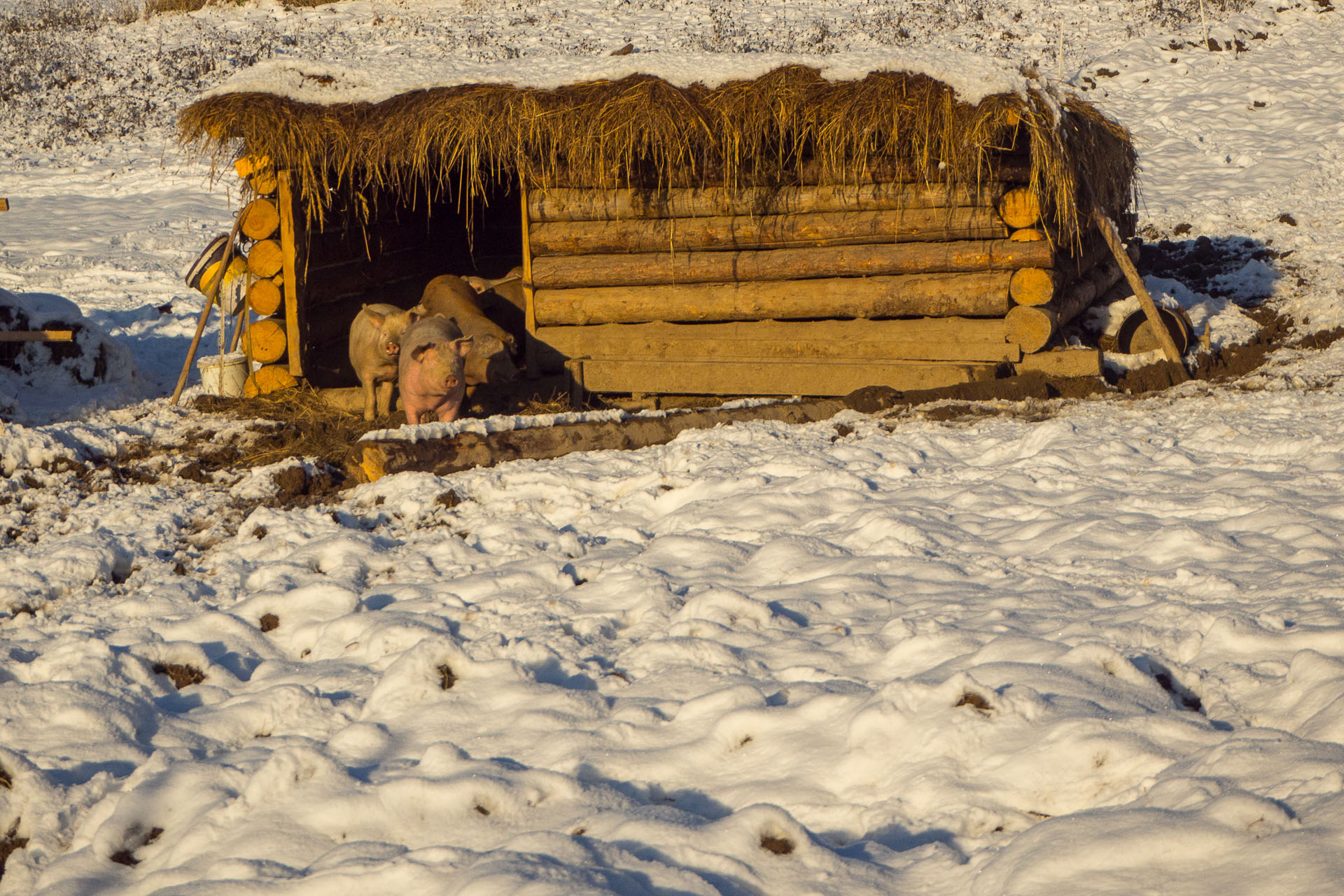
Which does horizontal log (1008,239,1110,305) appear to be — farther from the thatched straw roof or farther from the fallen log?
the fallen log

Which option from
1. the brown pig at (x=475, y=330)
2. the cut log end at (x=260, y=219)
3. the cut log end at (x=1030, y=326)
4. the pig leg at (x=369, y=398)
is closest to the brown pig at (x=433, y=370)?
the brown pig at (x=475, y=330)

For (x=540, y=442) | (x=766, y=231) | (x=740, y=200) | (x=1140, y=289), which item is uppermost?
(x=740, y=200)

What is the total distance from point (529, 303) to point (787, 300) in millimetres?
2220

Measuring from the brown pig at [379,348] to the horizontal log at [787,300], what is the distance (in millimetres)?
1437

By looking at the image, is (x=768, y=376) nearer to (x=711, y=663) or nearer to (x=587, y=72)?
(x=587, y=72)

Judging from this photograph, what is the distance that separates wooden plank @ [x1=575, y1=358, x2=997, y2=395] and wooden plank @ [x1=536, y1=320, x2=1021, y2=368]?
8cm

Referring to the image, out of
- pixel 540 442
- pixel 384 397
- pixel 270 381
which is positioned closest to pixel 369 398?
pixel 384 397

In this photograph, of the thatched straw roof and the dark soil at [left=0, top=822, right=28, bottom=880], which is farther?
the thatched straw roof

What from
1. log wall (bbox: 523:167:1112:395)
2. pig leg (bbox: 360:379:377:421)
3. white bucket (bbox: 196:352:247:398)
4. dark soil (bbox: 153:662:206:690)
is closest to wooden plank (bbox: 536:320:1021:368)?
log wall (bbox: 523:167:1112:395)

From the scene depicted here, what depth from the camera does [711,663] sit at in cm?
384

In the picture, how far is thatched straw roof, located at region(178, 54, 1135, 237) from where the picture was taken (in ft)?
25.2

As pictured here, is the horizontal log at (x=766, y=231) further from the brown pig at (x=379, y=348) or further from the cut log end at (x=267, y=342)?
the cut log end at (x=267, y=342)

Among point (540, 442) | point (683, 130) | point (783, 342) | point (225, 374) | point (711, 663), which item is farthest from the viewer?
point (225, 374)

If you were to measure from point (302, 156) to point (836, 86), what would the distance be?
4.17 meters
